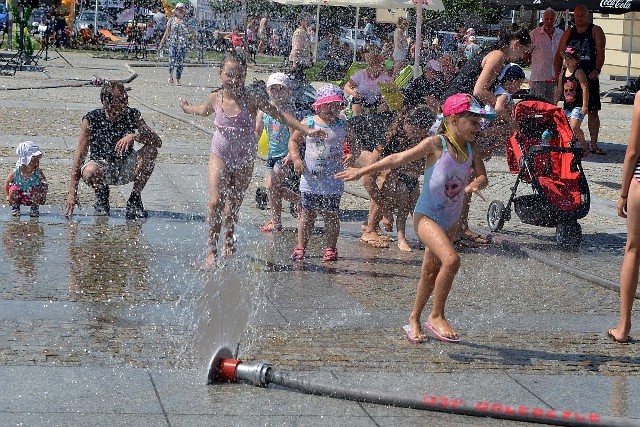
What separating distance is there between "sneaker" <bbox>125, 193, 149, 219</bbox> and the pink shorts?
0.78 metres

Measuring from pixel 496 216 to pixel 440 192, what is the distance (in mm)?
4019

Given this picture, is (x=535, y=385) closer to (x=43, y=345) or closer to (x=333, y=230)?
(x=43, y=345)

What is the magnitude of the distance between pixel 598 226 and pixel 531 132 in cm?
125

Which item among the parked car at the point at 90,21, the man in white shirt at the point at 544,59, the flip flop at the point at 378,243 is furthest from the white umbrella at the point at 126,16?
the flip flop at the point at 378,243

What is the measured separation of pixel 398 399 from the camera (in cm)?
545

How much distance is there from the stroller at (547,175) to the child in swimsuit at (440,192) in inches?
135

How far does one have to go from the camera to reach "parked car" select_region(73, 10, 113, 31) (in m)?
49.1

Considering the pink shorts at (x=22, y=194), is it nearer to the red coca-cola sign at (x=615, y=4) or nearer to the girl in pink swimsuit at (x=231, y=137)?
the girl in pink swimsuit at (x=231, y=137)

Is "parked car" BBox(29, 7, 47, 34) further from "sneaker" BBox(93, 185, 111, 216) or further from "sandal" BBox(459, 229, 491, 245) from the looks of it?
"sandal" BBox(459, 229, 491, 245)

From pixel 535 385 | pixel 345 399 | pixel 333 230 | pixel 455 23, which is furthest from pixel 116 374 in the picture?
pixel 455 23

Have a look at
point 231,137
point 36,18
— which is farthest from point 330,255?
point 36,18

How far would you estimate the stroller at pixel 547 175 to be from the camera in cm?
1034

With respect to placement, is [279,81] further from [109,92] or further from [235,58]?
[109,92]

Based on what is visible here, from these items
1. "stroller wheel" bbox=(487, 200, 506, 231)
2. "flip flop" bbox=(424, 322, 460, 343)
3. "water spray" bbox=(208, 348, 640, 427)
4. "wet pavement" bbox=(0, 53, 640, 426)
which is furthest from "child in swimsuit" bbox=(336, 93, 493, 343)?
"stroller wheel" bbox=(487, 200, 506, 231)
